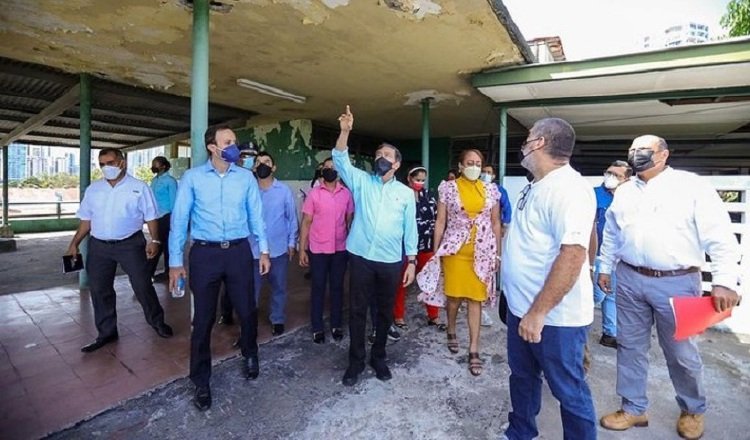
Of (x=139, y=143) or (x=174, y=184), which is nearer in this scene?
(x=174, y=184)

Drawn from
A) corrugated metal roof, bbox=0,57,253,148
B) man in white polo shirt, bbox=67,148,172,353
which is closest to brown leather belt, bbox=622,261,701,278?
man in white polo shirt, bbox=67,148,172,353

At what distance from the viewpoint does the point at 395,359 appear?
3.17 meters

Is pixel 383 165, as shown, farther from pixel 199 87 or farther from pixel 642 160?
pixel 642 160

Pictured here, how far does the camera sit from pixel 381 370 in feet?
9.34

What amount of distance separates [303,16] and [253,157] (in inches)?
50.0

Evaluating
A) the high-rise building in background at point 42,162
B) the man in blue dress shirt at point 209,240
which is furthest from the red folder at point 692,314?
the high-rise building in background at point 42,162

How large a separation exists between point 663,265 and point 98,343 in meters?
4.15

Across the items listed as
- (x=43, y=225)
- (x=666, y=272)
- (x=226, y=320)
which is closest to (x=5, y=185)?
(x=43, y=225)

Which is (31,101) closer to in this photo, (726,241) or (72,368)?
(72,368)

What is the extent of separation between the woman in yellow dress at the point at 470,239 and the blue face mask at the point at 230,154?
5.32ft

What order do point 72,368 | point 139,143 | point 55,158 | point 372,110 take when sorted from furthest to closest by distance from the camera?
point 55,158 < point 139,143 < point 372,110 < point 72,368

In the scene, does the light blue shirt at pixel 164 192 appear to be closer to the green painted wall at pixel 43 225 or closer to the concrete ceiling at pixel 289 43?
the concrete ceiling at pixel 289 43

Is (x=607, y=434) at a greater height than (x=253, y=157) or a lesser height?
lesser

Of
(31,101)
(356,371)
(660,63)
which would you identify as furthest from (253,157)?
(31,101)
